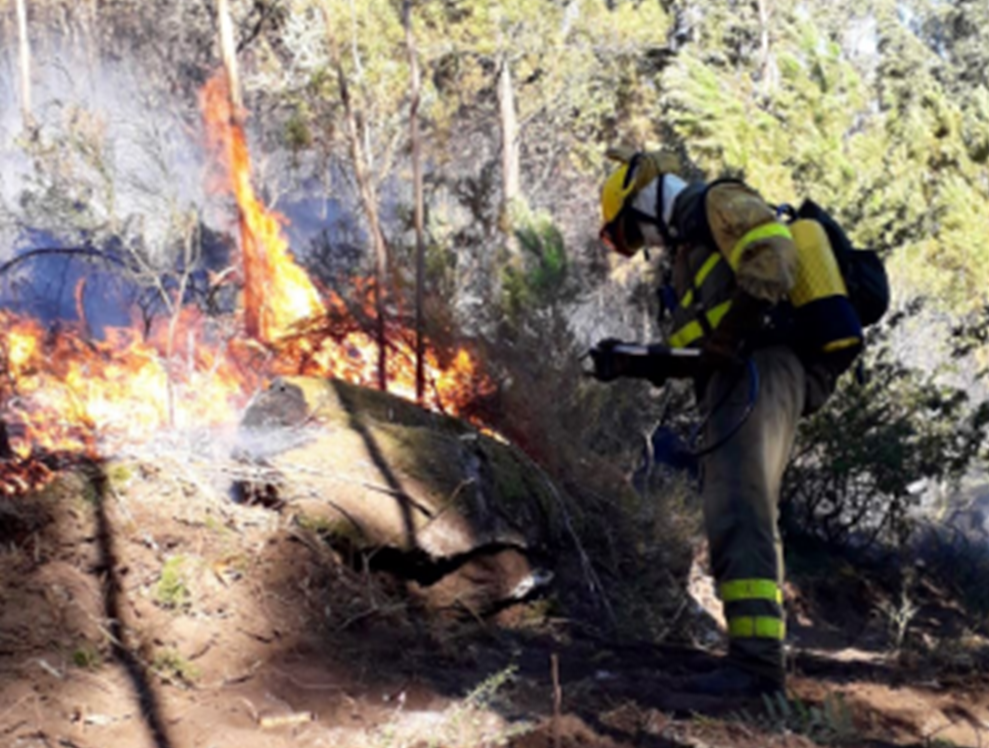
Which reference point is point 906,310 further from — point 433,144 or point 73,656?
point 433,144

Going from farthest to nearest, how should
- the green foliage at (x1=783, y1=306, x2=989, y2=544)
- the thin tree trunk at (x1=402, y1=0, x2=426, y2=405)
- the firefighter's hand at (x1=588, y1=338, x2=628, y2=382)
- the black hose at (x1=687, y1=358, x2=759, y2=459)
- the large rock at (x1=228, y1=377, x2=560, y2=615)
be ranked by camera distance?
the green foliage at (x1=783, y1=306, x2=989, y2=544) < the thin tree trunk at (x1=402, y1=0, x2=426, y2=405) < the large rock at (x1=228, y1=377, x2=560, y2=615) < the firefighter's hand at (x1=588, y1=338, x2=628, y2=382) < the black hose at (x1=687, y1=358, x2=759, y2=459)

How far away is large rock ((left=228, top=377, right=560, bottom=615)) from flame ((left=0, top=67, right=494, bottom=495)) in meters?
0.80

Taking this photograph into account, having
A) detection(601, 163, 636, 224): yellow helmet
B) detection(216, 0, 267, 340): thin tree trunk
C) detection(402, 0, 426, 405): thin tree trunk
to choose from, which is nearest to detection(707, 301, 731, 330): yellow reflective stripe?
detection(601, 163, 636, 224): yellow helmet

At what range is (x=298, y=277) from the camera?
Answer: 10.5m

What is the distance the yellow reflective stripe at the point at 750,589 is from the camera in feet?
14.0

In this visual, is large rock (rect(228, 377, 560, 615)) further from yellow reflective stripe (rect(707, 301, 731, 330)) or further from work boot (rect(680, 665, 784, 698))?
yellow reflective stripe (rect(707, 301, 731, 330))

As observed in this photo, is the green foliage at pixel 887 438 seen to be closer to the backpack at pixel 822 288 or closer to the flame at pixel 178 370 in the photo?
the flame at pixel 178 370

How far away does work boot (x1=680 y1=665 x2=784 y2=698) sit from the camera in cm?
423

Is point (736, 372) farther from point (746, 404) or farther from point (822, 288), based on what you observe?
point (822, 288)

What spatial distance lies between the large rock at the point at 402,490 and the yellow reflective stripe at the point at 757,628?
1.85 meters

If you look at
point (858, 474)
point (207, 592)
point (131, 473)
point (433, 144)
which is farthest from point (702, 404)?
point (433, 144)

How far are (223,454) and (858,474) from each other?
27.6 feet

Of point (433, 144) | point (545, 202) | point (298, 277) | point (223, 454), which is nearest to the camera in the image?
point (223, 454)

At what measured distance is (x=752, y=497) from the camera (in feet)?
14.3
